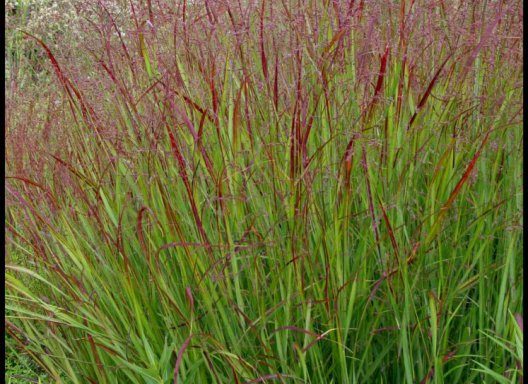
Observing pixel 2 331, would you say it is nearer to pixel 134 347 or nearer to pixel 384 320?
pixel 134 347

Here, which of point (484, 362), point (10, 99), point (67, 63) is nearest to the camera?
point (484, 362)

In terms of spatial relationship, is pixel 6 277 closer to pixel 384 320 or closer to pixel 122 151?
pixel 122 151

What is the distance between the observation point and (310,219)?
6.29 feet

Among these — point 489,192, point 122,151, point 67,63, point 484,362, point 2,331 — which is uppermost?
point 67,63

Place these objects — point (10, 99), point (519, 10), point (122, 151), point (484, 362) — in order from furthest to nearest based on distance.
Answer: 1. point (10, 99)
2. point (122, 151)
3. point (519, 10)
4. point (484, 362)

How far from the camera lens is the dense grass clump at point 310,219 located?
5.96ft

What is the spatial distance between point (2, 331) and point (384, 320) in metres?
1.08

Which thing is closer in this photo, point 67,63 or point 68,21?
point 67,63

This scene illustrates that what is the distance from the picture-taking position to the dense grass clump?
1.82 metres

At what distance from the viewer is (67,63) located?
262 cm

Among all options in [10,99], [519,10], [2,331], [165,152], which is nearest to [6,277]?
[2,331]

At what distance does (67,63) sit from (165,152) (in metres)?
0.81

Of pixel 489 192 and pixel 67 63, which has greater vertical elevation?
pixel 67 63

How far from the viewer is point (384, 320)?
1935 millimetres
